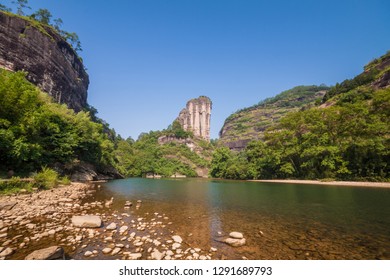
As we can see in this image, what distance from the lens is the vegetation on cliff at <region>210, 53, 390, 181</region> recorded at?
29922mm

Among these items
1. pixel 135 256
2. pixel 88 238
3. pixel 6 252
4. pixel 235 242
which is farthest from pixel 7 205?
pixel 235 242

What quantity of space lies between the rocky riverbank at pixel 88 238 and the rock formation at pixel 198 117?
143804 millimetres

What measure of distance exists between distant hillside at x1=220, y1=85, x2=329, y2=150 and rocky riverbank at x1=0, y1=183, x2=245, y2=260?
129382 millimetres

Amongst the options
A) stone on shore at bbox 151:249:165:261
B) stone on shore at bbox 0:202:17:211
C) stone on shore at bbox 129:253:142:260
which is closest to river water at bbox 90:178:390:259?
stone on shore at bbox 151:249:165:261

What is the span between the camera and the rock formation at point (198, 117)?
6063 inches

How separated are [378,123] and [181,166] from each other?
7478 centimetres

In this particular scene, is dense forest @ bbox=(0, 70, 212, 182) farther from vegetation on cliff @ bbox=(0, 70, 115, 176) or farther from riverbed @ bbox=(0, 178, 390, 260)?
riverbed @ bbox=(0, 178, 390, 260)

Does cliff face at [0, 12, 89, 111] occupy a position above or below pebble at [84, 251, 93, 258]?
above

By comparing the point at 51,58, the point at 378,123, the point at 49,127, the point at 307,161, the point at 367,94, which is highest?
the point at 51,58

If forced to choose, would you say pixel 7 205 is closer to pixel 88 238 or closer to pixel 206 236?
pixel 88 238

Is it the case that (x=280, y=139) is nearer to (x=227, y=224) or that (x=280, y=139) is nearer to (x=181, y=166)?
(x=227, y=224)

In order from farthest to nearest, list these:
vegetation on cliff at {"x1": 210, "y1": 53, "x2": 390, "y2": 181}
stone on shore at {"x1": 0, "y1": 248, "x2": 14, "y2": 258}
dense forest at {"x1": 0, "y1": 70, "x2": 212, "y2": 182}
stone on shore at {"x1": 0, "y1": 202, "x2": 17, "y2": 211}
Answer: vegetation on cliff at {"x1": 210, "y1": 53, "x2": 390, "y2": 181} → dense forest at {"x1": 0, "y1": 70, "x2": 212, "y2": 182} → stone on shore at {"x1": 0, "y1": 202, "x2": 17, "y2": 211} → stone on shore at {"x1": 0, "y1": 248, "x2": 14, "y2": 258}

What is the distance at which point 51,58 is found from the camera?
57.0 m
